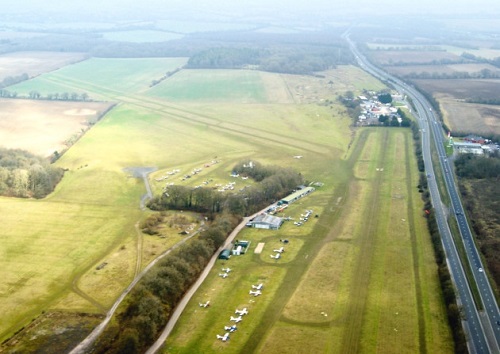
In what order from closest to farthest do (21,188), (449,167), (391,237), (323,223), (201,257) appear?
(201,257) < (391,237) < (323,223) < (21,188) < (449,167)

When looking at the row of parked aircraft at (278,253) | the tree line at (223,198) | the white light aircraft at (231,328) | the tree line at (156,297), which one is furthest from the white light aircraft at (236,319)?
the tree line at (223,198)

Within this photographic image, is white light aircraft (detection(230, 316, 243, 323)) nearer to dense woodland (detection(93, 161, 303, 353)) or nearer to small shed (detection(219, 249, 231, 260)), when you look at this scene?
dense woodland (detection(93, 161, 303, 353))

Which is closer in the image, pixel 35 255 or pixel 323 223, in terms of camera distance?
pixel 35 255

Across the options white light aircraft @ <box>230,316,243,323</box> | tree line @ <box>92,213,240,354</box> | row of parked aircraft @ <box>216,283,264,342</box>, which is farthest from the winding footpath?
white light aircraft @ <box>230,316,243,323</box>

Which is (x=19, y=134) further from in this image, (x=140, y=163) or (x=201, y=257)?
(x=201, y=257)

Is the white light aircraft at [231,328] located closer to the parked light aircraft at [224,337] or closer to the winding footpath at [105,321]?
the parked light aircraft at [224,337]

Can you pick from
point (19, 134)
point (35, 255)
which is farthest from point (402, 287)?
point (19, 134)

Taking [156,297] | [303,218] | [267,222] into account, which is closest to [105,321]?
[156,297]
